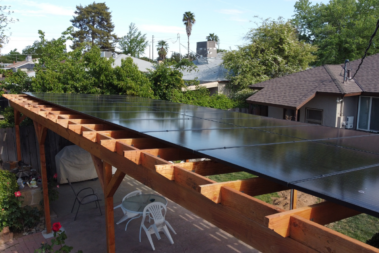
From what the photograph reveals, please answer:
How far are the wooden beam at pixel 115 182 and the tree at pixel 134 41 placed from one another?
46326 mm

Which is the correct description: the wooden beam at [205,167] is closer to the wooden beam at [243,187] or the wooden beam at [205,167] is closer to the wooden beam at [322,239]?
the wooden beam at [243,187]

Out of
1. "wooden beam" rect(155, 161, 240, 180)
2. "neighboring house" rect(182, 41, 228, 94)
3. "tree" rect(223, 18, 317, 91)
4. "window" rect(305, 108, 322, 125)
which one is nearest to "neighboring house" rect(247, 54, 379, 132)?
"window" rect(305, 108, 322, 125)

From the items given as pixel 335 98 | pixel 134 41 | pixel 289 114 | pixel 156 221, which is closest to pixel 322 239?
pixel 156 221

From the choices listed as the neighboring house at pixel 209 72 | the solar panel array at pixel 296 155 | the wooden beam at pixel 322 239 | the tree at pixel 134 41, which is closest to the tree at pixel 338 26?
the neighboring house at pixel 209 72

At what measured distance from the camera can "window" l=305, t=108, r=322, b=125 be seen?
14.7 m

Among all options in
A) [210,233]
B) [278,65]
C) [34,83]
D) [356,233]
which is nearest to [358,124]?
[356,233]

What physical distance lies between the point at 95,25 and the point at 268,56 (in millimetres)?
45027

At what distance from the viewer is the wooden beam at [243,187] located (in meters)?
2.29

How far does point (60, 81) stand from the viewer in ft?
46.6

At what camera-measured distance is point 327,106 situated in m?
14.1

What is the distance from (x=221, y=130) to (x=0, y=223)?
638 centimetres

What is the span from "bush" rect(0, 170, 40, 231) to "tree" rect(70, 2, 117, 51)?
2078 inches

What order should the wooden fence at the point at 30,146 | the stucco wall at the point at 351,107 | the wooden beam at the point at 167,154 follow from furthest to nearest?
1. the stucco wall at the point at 351,107
2. the wooden fence at the point at 30,146
3. the wooden beam at the point at 167,154

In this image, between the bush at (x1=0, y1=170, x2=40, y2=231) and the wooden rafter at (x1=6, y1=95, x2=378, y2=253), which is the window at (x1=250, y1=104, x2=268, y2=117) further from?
the wooden rafter at (x1=6, y1=95, x2=378, y2=253)
